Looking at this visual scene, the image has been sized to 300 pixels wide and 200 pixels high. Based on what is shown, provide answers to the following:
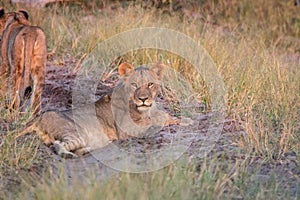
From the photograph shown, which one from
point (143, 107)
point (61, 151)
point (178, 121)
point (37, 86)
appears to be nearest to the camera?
point (61, 151)

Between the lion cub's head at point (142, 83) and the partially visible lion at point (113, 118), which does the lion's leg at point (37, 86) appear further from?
the lion cub's head at point (142, 83)

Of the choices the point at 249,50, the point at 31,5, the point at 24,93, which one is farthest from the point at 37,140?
the point at 31,5

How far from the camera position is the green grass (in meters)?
3.90

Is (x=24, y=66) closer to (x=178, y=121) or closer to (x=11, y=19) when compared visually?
(x=11, y=19)

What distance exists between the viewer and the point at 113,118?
5711 mm

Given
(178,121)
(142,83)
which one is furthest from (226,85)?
(142,83)

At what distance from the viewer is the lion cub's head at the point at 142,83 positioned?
5.50 metres

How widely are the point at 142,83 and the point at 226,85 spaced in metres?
1.01

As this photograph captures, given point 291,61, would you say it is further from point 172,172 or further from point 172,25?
point 172,172

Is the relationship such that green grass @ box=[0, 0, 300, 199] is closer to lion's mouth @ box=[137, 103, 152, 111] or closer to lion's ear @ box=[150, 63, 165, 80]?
lion's ear @ box=[150, 63, 165, 80]

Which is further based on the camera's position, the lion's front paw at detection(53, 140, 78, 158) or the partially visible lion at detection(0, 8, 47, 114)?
the partially visible lion at detection(0, 8, 47, 114)

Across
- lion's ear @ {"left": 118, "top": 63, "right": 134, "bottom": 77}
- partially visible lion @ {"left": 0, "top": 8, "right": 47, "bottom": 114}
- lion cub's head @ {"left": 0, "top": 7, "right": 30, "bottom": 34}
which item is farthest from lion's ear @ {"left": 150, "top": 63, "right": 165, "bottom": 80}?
lion cub's head @ {"left": 0, "top": 7, "right": 30, "bottom": 34}

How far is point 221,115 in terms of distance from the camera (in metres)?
5.80

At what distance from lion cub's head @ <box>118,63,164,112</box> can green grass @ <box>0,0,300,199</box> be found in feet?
2.09
